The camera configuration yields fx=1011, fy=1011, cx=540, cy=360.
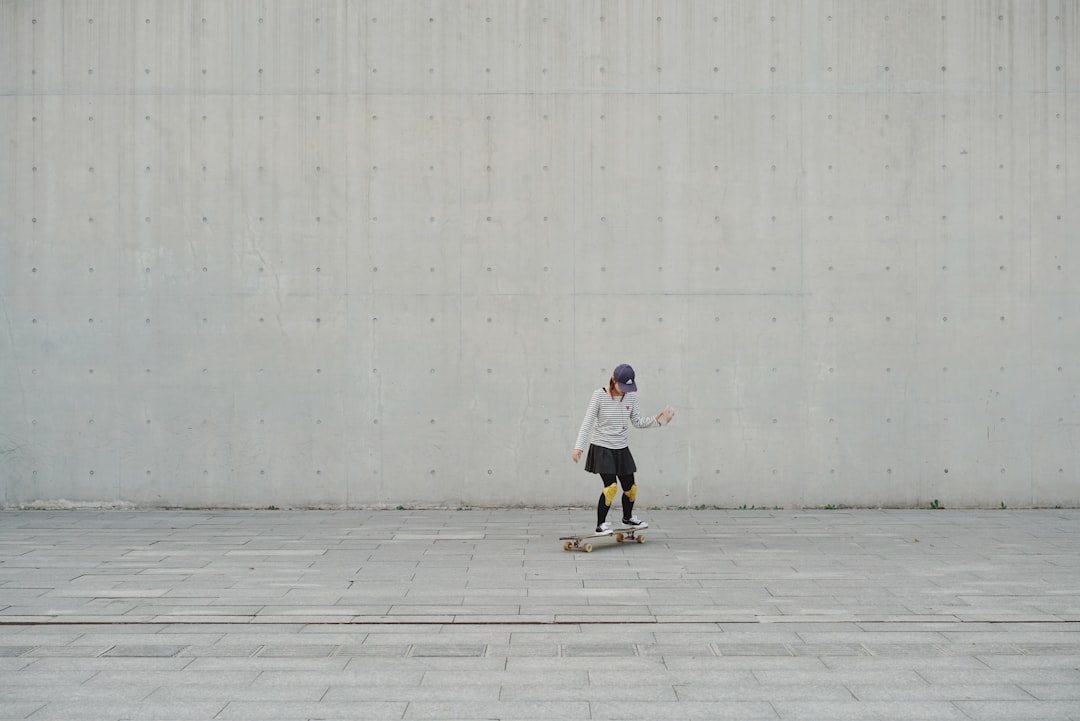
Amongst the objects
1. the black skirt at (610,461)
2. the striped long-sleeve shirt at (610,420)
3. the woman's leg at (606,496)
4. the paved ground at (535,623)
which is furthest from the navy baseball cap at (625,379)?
the paved ground at (535,623)

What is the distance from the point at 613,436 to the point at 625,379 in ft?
1.93

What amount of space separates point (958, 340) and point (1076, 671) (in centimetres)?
747

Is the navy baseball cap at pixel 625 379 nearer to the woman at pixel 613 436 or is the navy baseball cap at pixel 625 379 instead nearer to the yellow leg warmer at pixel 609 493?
the woman at pixel 613 436

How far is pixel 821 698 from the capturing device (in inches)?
204

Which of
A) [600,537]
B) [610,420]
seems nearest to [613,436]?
[610,420]

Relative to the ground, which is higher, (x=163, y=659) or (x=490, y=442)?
(x=490, y=442)

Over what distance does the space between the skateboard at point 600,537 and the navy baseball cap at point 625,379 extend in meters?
1.35

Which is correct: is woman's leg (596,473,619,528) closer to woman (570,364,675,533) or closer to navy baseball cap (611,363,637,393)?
woman (570,364,675,533)

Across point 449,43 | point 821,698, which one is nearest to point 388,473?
point 449,43

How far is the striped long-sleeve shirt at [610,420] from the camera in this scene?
32.7ft

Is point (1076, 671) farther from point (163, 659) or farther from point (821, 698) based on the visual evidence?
point (163, 659)

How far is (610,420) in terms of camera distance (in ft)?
32.8

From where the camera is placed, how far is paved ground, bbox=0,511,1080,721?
518 cm

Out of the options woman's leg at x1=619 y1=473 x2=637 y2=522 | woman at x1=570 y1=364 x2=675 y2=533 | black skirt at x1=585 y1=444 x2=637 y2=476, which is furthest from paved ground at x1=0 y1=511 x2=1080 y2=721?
black skirt at x1=585 y1=444 x2=637 y2=476
